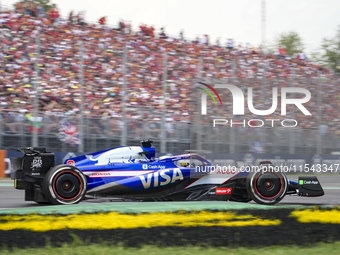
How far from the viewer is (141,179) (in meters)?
8.37

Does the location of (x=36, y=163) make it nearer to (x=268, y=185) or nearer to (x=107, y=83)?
(x=268, y=185)

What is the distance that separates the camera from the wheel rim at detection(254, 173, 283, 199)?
339 inches

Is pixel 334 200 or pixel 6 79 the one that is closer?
pixel 334 200

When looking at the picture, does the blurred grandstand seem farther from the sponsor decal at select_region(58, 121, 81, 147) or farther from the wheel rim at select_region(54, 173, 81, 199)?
the wheel rim at select_region(54, 173, 81, 199)

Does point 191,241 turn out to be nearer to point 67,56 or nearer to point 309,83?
point 309,83

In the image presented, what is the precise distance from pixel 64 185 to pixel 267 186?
12.1 feet

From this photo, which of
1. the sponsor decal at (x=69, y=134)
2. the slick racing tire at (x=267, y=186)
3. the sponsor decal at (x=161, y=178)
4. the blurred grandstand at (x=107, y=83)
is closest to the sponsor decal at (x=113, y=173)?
the sponsor decal at (x=161, y=178)

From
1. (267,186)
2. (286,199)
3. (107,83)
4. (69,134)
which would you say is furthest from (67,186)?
(107,83)

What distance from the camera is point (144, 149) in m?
8.67

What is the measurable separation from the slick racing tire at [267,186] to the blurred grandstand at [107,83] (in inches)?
40.1

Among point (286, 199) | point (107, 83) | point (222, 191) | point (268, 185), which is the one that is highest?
point (107, 83)

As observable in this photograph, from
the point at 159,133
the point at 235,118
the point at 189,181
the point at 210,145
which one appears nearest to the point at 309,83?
the point at 235,118

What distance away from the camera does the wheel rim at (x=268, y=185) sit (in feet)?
28.3

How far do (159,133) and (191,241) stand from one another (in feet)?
35.6
